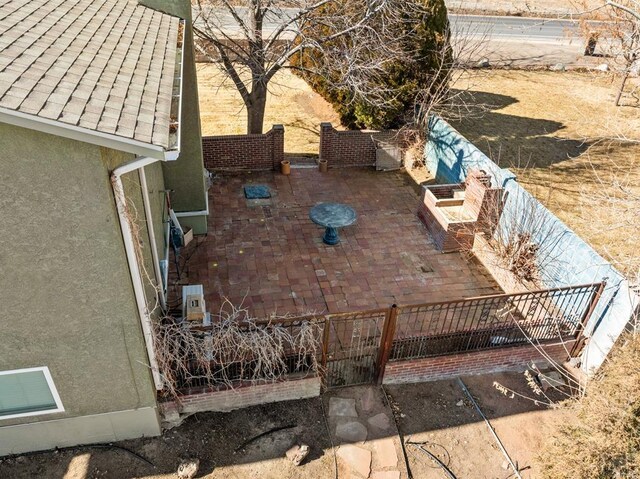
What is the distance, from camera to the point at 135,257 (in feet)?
19.4

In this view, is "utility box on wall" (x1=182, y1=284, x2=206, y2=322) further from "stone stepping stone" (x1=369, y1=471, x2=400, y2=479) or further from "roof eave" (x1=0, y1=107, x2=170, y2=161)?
"roof eave" (x1=0, y1=107, x2=170, y2=161)

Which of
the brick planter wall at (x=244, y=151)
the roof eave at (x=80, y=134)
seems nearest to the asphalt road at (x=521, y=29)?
the brick planter wall at (x=244, y=151)

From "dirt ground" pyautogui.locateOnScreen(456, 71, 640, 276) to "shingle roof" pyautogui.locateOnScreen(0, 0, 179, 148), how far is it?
1000 cm

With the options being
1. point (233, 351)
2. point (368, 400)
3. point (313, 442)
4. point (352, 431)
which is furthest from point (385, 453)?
point (233, 351)

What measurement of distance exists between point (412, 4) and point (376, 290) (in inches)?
378

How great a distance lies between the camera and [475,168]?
1330 centimetres

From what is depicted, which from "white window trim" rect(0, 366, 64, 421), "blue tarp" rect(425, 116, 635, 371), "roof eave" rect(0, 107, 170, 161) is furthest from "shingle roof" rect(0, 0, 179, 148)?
"blue tarp" rect(425, 116, 635, 371)

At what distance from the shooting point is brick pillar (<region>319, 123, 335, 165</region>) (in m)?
15.7

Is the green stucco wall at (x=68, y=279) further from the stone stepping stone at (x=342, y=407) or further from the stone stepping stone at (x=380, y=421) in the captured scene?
the stone stepping stone at (x=380, y=421)

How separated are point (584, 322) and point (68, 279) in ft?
29.7

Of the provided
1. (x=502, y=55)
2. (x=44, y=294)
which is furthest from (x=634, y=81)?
(x=44, y=294)

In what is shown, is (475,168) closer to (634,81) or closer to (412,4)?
(412,4)

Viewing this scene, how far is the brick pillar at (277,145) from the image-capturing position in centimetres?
1532

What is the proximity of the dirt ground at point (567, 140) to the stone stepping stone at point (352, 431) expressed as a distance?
6919mm
